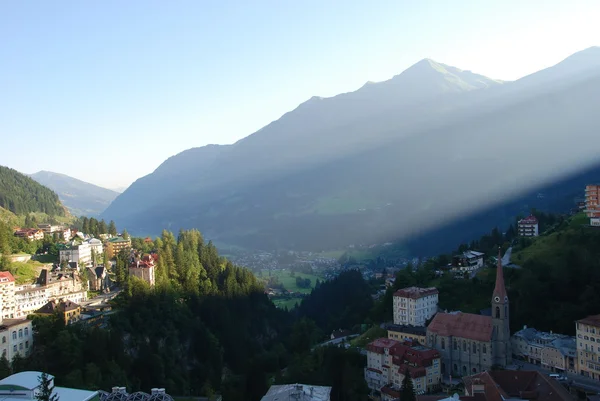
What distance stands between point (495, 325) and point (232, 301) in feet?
128

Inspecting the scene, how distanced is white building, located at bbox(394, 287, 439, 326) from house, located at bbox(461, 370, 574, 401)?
62.1ft

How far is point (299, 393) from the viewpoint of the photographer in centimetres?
3416

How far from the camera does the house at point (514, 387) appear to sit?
108 ft

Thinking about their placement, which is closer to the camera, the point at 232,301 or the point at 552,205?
the point at 232,301

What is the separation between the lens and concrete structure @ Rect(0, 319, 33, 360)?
40.8 metres

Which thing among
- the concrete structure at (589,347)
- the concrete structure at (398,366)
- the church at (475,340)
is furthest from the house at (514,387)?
the church at (475,340)

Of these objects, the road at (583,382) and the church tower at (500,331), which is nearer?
the road at (583,382)

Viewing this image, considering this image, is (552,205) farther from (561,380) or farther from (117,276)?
(117,276)

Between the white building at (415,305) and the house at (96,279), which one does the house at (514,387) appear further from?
the house at (96,279)

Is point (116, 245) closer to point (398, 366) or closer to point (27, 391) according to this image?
point (27, 391)

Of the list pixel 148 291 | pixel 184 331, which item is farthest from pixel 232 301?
pixel 148 291

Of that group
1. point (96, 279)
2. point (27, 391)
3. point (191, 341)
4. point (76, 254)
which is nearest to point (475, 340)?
point (191, 341)

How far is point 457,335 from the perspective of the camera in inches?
1822

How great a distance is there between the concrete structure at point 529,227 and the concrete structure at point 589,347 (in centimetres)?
3606
